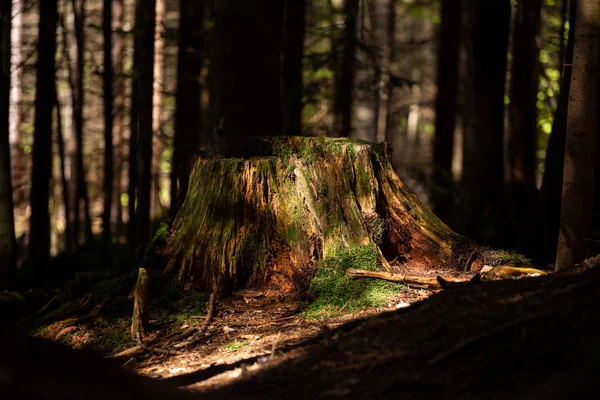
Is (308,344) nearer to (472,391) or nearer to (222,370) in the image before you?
(222,370)

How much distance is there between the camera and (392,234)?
613 centimetres

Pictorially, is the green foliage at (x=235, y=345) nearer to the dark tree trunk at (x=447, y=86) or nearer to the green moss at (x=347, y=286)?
the green moss at (x=347, y=286)

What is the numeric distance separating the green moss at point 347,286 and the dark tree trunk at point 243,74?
3191mm

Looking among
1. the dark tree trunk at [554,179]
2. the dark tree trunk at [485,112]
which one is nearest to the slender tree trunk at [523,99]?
the dark tree trunk at [485,112]

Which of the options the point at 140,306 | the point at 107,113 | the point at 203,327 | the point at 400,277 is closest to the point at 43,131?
the point at 107,113

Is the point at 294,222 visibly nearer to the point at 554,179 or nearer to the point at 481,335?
the point at 481,335

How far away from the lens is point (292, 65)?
38.0 ft

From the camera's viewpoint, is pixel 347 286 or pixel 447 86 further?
pixel 447 86

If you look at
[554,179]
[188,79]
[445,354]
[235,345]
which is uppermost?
[188,79]

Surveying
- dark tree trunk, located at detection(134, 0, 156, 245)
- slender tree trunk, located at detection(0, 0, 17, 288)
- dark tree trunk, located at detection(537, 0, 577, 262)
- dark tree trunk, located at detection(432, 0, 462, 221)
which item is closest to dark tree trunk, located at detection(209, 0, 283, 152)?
dark tree trunk, located at detection(134, 0, 156, 245)

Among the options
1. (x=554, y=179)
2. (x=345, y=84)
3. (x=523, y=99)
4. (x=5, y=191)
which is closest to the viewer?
(x=554, y=179)

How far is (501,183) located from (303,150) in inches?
214

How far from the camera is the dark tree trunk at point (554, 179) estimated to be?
743cm

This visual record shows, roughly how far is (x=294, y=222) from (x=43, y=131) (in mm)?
6158
